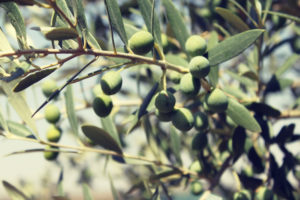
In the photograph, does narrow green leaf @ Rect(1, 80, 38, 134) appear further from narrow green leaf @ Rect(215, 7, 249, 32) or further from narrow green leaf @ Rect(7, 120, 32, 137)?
narrow green leaf @ Rect(215, 7, 249, 32)

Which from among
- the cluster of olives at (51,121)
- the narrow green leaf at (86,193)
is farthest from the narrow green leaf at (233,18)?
the narrow green leaf at (86,193)

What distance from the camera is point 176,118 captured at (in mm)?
1103

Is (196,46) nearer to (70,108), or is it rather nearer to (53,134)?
(70,108)

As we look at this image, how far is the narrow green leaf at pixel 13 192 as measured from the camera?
1489 millimetres

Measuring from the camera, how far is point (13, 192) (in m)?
1.52

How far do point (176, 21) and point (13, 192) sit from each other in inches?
41.3

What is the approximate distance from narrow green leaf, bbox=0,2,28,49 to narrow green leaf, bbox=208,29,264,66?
1.91ft

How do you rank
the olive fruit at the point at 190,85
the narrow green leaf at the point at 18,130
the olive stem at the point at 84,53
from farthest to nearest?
the narrow green leaf at the point at 18,130 → the olive fruit at the point at 190,85 → the olive stem at the point at 84,53

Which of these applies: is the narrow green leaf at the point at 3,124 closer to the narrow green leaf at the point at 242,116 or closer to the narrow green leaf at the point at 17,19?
the narrow green leaf at the point at 17,19

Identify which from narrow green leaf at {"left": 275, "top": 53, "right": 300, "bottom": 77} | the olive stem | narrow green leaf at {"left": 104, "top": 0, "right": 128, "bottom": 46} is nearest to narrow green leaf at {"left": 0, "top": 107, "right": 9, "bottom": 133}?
the olive stem

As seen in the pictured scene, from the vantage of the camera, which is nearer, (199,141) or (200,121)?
(200,121)

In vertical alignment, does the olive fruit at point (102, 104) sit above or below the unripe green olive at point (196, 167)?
above

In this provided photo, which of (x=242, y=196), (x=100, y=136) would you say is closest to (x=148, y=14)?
(x=100, y=136)

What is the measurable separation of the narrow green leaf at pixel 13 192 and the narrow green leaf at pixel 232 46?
3.43ft
